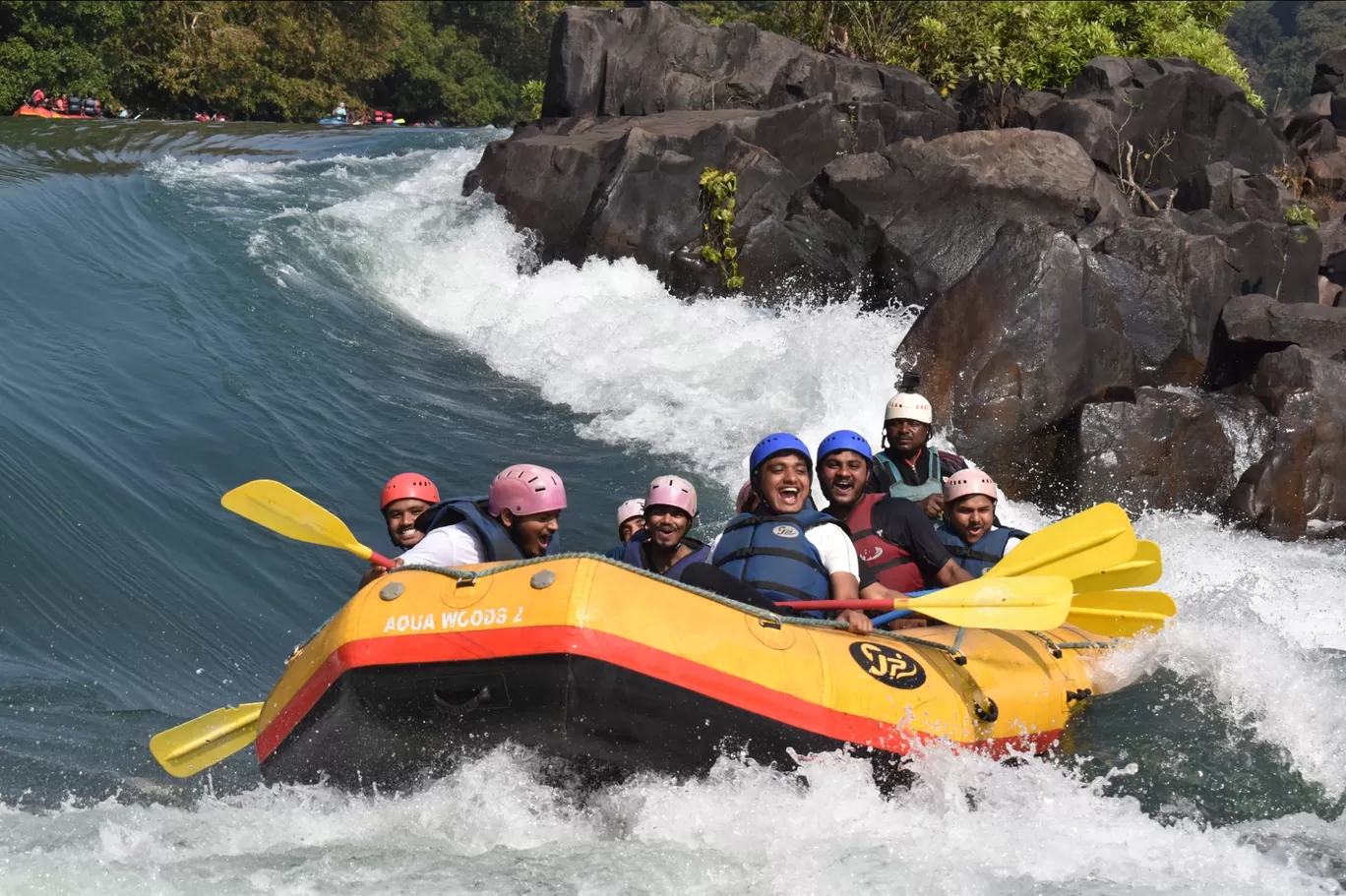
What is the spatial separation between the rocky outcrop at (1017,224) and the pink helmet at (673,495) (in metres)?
5.15

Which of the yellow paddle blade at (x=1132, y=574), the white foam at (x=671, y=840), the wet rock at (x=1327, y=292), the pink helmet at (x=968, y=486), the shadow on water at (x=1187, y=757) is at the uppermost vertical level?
the wet rock at (x=1327, y=292)

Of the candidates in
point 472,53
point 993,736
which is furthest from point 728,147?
point 472,53

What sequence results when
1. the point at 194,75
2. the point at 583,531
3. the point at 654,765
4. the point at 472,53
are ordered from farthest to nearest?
the point at 472,53
the point at 194,75
the point at 583,531
the point at 654,765

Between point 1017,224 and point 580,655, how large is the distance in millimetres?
7430

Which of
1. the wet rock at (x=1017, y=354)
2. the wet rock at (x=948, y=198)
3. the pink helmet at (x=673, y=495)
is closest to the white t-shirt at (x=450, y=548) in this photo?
the pink helmet at (x=673, y=495)

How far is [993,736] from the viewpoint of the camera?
16.3ft

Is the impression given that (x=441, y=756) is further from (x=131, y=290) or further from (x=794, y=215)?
(x=794, y=215)

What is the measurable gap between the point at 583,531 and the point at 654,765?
14.4 ft

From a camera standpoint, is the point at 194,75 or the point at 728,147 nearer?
the point at 728,147

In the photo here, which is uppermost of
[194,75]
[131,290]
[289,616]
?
[194,75]

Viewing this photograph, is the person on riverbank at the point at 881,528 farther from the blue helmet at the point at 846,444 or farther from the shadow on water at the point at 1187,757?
the shadow on water at the point at 1187,757

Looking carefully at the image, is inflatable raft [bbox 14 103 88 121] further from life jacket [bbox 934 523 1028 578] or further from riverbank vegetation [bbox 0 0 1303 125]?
life jacket [bbox 934 523 1028 578]

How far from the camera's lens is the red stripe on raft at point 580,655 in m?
4.20

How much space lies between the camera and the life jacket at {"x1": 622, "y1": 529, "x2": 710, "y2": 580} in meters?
5.17
